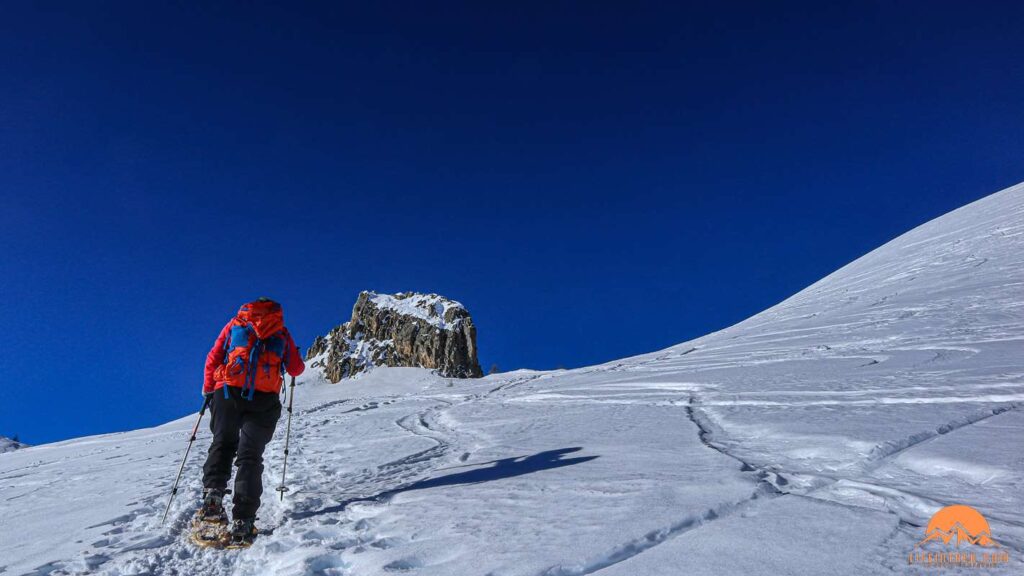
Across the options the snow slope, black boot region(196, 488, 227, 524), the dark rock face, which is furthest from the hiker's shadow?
the dark rock face

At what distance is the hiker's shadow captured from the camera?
15.2 feet

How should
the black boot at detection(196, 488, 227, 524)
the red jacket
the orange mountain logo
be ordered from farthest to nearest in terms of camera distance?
the red jacket < the black boot at detection(196, 488, 227, 524) < the orange mountain logo

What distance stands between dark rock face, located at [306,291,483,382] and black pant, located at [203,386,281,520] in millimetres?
51370

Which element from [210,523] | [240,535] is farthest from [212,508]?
[240,535]

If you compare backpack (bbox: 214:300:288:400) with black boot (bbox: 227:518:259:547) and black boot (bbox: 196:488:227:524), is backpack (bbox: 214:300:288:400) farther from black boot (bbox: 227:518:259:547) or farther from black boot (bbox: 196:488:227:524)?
black boot (bbox: 227:518:259:547)

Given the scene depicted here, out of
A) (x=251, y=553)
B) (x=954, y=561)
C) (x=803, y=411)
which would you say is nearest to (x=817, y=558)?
(x=954, y=561)

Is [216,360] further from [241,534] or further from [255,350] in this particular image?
[241,534]

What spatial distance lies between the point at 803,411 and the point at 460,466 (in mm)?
3998

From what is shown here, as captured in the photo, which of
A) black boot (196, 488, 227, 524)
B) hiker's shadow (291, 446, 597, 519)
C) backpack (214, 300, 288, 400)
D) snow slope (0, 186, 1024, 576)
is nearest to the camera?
snow slope (0, 186, 1024, 576)

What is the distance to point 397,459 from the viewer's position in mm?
6695

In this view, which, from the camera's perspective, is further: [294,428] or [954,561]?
[294,428]

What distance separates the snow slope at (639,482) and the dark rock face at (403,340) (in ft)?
160

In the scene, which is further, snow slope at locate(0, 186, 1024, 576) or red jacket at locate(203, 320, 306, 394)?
red jacket at locate(203, 320, 306, 394)

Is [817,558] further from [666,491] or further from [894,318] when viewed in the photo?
[894,318]
